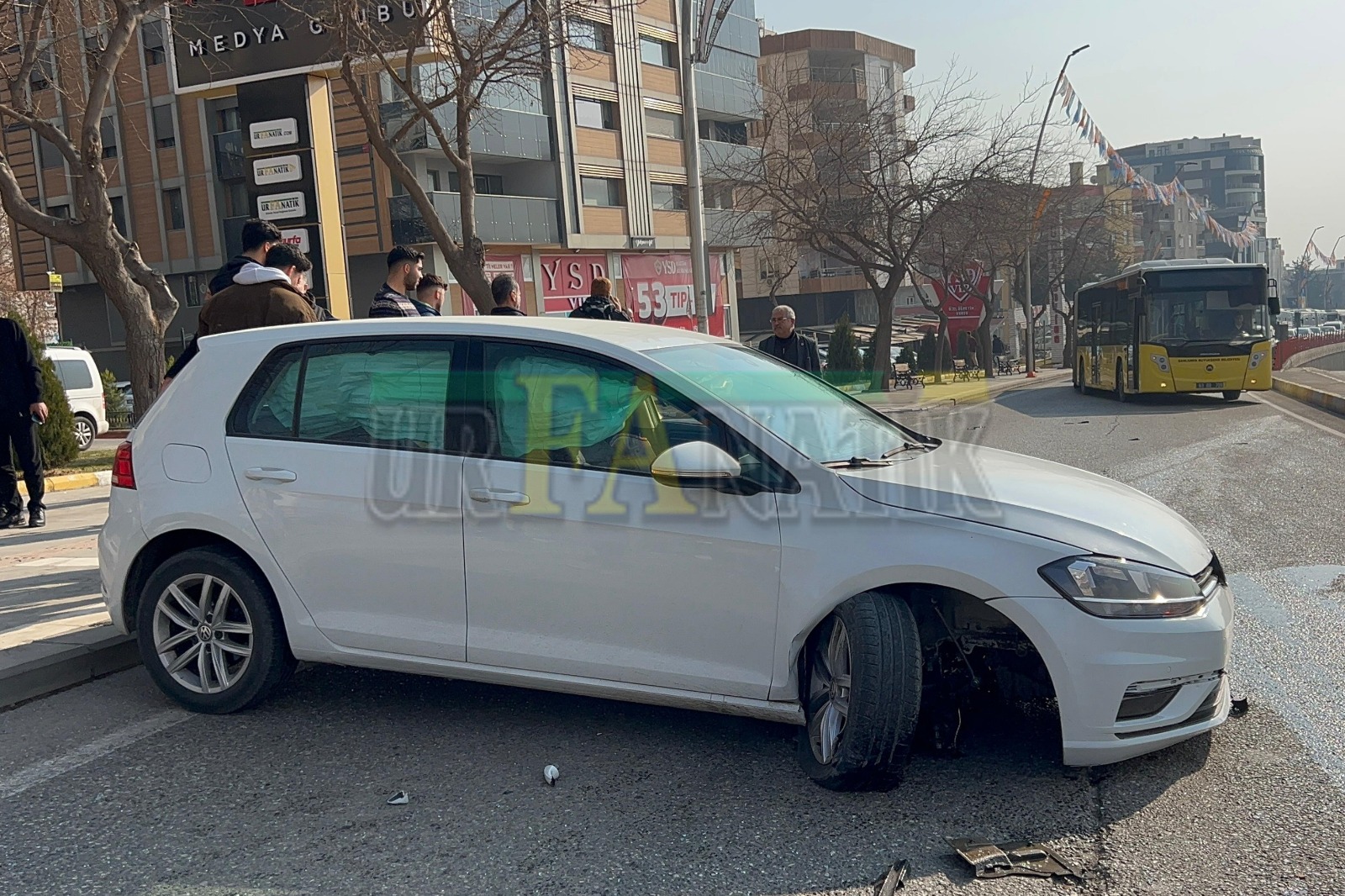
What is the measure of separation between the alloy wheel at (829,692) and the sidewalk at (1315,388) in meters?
18.1

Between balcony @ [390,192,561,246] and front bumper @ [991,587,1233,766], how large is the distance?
96.8ft

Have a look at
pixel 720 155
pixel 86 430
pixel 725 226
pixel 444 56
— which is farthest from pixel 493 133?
pixel 444 56

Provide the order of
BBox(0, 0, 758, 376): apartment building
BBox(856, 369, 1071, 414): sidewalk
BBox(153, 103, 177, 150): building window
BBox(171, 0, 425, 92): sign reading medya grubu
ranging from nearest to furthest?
BBox(171, 0, 425, 92): sign reading medya grubu < BBox(856, 369, 1071, 414): sidewalk < BBox(0, 0, 758, 376): apartment building < BBox(153, 103, 177, 150): building window

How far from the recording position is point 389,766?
13.3 ft

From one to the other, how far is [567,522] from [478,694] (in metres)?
1.24

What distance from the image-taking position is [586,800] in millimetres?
3689

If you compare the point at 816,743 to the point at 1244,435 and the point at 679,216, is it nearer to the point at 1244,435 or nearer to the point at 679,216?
the point at 1244,435

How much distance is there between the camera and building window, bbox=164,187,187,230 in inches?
1597

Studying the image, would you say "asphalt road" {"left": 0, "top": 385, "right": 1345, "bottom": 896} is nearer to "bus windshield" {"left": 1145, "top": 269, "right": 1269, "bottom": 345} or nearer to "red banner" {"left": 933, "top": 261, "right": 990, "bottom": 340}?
"bus windshield" {"left": 1145, "top": 269, "right": 1269, "bottom": 345}

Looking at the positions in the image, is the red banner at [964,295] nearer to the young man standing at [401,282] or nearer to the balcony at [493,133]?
the balcony at [493,133]

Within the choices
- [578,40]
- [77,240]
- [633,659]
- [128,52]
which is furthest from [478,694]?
[128,52]

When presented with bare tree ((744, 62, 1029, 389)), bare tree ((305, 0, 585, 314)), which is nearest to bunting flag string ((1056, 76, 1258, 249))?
bare tree ((744, 62, 1029, 389))

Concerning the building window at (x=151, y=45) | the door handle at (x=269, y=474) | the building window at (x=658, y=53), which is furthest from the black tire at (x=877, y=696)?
the building window at (x=151, y=45)

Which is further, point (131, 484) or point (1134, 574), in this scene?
point (131, 484)
